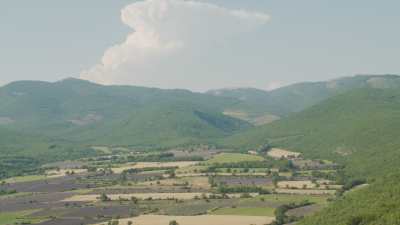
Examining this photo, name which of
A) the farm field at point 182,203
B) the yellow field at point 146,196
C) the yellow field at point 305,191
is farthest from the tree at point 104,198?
the yellow field at point 305,191

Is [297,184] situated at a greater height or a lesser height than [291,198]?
greater

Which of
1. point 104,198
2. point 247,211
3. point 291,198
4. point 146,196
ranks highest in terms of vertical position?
point 104,198

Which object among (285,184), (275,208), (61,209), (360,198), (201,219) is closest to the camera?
(360,198)

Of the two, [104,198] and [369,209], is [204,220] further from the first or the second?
[104,198]

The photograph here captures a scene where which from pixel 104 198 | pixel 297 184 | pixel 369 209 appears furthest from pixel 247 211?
pixel 369 209

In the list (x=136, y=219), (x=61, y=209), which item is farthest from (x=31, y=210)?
(x=136, y=219)

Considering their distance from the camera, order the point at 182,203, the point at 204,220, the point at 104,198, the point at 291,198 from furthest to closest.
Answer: the point at 104,198 → the point at 182,203 → the point at 291,198 → the point at 204,220

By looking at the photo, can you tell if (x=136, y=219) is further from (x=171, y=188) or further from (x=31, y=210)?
(x=171, y=188)
